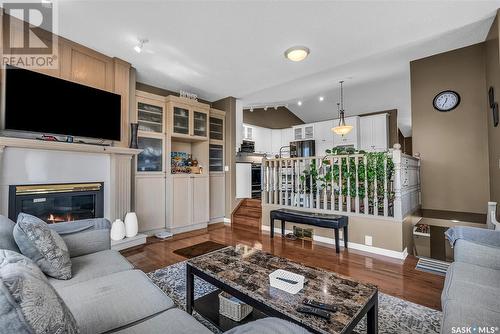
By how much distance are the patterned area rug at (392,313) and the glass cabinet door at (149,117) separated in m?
2.68

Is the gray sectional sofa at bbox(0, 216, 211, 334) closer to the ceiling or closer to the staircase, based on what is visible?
the ceiling

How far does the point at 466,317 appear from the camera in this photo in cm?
120

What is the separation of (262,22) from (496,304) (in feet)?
10.1

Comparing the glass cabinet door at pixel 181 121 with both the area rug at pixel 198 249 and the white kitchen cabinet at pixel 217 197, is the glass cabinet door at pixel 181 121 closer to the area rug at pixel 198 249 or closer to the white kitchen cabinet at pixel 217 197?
the white kitchen cabinet at pixel 217 197

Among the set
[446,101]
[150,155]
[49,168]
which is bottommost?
[49,168]

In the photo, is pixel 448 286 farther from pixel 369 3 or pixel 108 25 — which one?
pixel 108 25

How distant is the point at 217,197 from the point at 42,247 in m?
3.88

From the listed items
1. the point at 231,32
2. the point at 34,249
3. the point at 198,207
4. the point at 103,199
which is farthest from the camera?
the point at 198,207

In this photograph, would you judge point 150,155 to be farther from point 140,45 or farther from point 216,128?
point 140,45

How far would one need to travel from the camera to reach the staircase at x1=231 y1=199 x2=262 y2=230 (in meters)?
4.92

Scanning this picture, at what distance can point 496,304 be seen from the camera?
4.29 ft

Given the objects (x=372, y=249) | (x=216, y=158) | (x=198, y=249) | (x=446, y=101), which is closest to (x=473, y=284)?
(x=372, y=249)

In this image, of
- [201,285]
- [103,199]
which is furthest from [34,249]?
[103,199]

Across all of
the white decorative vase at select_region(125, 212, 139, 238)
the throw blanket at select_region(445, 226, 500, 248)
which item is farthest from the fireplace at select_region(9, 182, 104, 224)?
the throw blanket at select_region(445, 226, 500, 248)
